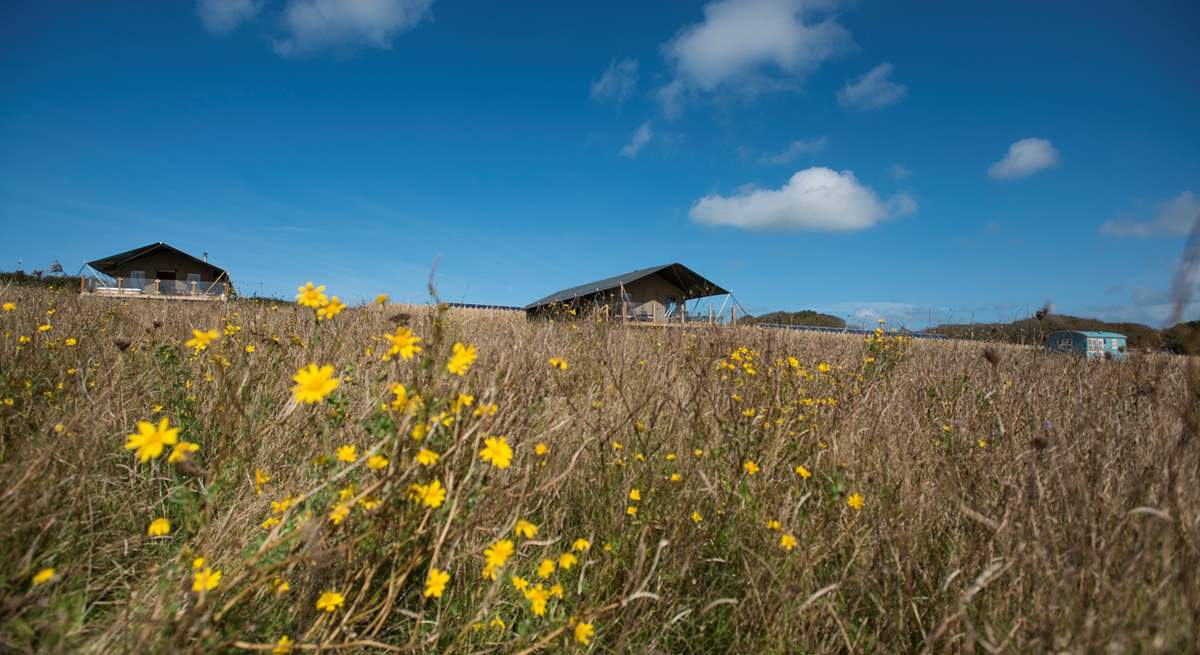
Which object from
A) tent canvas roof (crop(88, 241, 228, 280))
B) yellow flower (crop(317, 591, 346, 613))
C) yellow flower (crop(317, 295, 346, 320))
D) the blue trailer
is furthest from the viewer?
tent canvas roof (crop(88, 241, 228, 280))

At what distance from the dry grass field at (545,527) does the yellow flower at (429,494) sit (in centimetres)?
1

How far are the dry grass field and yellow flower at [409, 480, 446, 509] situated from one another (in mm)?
15

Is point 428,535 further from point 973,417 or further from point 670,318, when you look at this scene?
point 670,318

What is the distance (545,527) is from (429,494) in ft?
2.43

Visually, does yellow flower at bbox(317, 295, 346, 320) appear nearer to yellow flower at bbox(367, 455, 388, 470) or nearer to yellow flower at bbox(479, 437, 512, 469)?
yellow flower at bbox(367, 455, 388, 470)

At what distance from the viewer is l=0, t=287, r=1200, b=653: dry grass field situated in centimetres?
121

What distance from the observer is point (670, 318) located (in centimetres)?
1005

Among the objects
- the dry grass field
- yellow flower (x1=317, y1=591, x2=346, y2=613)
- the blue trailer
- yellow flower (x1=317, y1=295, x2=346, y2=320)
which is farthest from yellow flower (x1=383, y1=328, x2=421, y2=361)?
the blue trailer

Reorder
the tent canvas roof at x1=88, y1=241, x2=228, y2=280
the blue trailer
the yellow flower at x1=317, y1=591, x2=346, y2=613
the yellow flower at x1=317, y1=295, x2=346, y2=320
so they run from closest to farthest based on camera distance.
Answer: the yellow flower at x1=317, y1=591, x2=346, y2=613
the yellow flower at x1=317, y1=295, x2=346, y2=320
the blue trailer
the tent canvas roof at x1=88, y1=241, x2=228, y2=280

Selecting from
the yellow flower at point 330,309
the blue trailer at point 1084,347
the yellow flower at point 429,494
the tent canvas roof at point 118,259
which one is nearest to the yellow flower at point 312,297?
the yellow flower at point 330,309

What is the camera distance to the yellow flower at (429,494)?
4.10ft

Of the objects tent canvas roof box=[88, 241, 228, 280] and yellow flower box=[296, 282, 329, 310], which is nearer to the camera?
yellow flower box=[296, 282, 329, 310]

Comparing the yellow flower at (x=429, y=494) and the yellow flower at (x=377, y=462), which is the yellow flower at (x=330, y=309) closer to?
the yellow flower at (x=377, y=462)

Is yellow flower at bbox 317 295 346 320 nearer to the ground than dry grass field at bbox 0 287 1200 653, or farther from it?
farther from it
